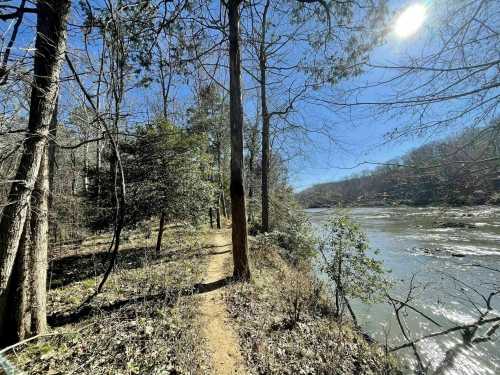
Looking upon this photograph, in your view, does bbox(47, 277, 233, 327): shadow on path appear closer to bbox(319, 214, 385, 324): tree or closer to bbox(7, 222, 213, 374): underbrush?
bbox(7, 222, 213, 374): underbrush

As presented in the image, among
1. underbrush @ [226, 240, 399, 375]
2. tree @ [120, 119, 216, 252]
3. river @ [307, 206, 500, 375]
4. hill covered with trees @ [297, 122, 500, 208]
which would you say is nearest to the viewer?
hill covered with trees @ [297, 122, 500, 208]

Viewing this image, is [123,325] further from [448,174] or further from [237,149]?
[448,174]

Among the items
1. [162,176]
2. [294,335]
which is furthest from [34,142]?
[162,176]

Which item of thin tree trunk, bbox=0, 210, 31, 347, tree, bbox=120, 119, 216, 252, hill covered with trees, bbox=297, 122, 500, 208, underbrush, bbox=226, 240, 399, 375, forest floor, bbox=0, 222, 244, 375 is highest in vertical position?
tree, bbox=120, 119, 216, 252

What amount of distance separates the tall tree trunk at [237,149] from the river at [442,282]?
2.15 metres

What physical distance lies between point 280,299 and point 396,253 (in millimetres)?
10545

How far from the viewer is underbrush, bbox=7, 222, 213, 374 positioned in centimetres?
335

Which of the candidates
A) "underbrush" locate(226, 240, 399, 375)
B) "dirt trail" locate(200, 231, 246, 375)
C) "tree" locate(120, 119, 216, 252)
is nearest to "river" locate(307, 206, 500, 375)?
"underbrush" locate(226, 240, 399, 375)

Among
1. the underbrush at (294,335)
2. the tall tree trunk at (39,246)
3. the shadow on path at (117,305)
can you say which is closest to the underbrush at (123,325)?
the shadow on path at (117,305)

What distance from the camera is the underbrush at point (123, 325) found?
3.35m

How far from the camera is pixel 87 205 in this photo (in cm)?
982

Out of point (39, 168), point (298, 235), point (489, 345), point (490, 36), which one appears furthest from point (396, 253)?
point (39, 168)

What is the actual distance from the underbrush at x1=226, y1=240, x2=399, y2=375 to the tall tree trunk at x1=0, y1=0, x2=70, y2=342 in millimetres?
3568

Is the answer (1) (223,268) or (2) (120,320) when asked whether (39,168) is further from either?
(1) (223,268)
